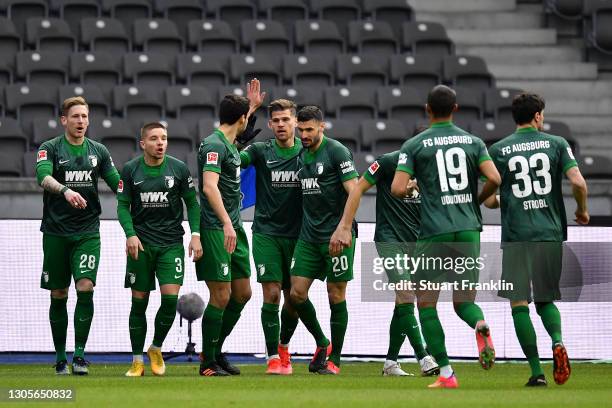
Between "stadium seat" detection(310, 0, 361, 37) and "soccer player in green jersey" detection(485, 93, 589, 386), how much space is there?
12.2 metres

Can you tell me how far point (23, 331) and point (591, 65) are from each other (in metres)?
11.9

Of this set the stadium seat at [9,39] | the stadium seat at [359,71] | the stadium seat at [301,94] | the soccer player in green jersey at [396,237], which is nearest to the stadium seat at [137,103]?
the stadium seat at [301,94]

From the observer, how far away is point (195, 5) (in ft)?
68.0

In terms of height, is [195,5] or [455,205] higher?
[195,5]

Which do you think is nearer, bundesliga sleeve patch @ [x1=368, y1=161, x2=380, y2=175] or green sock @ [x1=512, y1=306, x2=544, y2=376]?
green sock @ [x1=512, y1=306, x2=544, y2=376]

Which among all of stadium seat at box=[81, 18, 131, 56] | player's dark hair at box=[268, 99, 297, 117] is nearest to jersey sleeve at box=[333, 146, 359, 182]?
player's dark hair at box=[268, 99, 297, 117]

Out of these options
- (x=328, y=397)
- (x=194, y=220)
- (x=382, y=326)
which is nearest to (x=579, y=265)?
(x=382, y=326)

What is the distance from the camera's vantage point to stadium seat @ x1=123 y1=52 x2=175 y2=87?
1912cm

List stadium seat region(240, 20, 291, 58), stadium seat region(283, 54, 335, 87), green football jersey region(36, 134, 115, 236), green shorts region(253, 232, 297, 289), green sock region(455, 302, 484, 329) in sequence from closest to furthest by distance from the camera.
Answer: green sock region(455, 302, 484, 329)
green shorts region(253, 232, 297, 289)
green football jersey region(36, 134, 115, 236)
stadium seat region(283, 54, 335, 87)
stadium seat region(240, 20, 291, 58)

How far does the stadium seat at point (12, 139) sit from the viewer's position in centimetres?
1732

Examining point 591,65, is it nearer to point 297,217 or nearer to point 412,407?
point 297,217

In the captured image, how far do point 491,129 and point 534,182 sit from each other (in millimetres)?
9357

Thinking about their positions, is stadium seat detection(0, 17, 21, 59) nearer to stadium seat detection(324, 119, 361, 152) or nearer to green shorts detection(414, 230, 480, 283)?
stadium seat detection(324, 119, 361, 152)

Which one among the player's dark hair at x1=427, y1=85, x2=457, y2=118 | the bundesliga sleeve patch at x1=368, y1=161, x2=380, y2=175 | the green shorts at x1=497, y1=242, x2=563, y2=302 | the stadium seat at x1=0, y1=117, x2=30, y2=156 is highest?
the stadium seat at x1=0, y1=117, x2=30, y2=156
